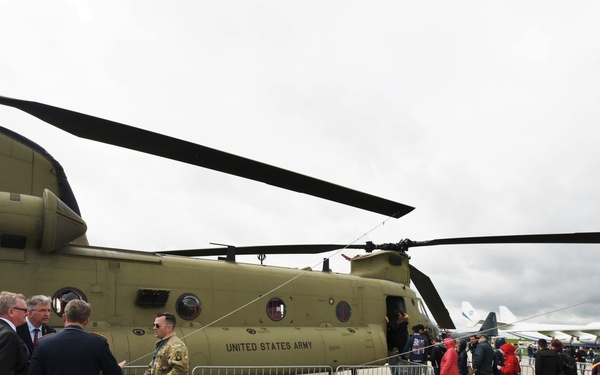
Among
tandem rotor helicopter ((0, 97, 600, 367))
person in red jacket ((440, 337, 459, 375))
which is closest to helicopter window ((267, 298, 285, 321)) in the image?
tandem rotor helicopter ((0, 97, 600, 367))

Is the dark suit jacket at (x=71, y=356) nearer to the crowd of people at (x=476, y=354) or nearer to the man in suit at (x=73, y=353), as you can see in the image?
the man in suit at (x=73, y=353)

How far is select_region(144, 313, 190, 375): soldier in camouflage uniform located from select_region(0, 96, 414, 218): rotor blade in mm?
3181

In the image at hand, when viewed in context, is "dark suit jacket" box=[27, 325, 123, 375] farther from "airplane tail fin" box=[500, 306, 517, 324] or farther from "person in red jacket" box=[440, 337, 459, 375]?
"airplane tail fin" box=[500, 306, 517, 324]

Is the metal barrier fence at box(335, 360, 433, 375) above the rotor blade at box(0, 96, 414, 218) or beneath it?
beneath

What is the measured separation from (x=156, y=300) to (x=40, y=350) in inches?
182

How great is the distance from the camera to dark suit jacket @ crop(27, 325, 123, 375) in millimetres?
3912

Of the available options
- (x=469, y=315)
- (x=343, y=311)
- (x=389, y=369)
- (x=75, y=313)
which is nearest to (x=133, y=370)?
(x=75, y=313)

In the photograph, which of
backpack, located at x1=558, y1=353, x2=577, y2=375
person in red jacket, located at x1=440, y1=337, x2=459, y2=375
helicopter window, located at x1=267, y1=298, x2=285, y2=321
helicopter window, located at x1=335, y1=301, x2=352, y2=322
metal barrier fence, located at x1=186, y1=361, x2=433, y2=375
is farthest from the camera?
backpack, located at x1=558, y1=353, x2=577, y2=375

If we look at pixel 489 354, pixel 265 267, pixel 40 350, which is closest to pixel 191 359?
pixel 265 267

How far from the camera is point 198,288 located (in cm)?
918

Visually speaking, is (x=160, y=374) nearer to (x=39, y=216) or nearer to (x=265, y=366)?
(x=39, y=216)

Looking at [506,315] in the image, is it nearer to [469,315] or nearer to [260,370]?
[469,315]

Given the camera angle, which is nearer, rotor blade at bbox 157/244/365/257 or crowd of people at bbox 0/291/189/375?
crowd of people at bbox 0/291/189/375

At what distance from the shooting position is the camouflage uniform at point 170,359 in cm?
504
